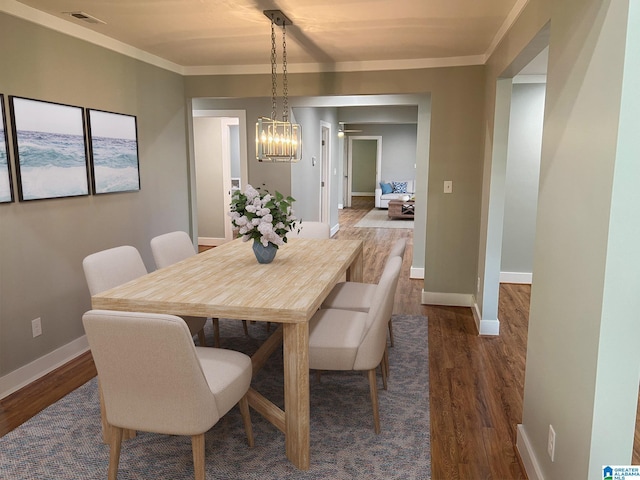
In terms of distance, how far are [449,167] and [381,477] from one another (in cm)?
312

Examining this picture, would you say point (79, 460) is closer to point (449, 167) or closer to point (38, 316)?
point (38, 316)

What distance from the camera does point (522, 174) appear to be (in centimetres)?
546

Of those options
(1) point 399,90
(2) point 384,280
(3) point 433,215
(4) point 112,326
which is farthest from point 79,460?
(1) point 399,90

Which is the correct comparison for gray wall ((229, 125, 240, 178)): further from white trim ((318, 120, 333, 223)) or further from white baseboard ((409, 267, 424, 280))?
white baseboard ((409, 267, 424, 280))

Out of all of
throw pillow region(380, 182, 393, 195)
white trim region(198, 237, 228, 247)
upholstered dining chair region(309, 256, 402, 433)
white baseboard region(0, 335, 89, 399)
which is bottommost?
white baseboard region(0, 335, 89, 399)

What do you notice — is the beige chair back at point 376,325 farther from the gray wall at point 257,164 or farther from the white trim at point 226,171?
the white trim at point 226,171

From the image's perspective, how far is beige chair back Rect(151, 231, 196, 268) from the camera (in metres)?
3.23

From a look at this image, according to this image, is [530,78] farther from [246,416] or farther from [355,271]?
[246,416]

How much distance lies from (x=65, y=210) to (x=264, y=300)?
1.96 m

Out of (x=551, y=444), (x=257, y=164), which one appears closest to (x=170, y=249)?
(x=551, y=444)

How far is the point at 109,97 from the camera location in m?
3.77

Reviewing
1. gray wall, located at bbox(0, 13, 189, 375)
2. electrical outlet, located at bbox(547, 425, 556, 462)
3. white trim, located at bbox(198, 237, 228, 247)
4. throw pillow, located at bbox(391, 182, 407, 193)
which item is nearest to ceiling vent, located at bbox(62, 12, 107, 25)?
gray wall, located at bbox(0, 13, 189, 375)

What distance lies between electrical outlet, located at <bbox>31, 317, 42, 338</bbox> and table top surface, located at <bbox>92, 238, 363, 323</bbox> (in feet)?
3.39

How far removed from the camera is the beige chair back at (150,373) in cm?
172
